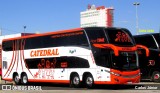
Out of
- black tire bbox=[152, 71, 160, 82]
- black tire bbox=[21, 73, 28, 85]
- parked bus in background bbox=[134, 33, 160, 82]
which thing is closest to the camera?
black tire bbox=[152, 71, 160, 82]

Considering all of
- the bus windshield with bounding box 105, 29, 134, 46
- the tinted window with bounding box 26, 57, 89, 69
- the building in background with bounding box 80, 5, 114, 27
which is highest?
the building in background with bounding box 80, 5, 114, 27

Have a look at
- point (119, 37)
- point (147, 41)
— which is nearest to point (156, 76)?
point (147, 41)

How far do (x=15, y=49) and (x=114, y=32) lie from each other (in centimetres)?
1075

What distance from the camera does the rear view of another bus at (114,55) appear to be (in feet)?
77.2

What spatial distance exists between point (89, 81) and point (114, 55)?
2382 mm

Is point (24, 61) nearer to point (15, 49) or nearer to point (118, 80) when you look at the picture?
point (15, 49)

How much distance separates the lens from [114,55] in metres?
23.7

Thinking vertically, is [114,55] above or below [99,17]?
below

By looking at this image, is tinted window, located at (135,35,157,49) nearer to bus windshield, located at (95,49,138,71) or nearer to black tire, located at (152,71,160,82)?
black tire, located at (152,71,160,82)

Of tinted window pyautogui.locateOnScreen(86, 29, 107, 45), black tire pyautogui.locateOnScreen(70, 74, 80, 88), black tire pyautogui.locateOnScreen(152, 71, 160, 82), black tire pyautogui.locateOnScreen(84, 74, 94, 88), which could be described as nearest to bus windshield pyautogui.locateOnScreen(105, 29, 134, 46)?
tinted window pyautogui.locateOnScreen(86, 29, 107, 45)

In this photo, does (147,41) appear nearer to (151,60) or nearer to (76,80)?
(151,60)

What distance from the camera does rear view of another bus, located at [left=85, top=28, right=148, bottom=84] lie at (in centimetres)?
2352

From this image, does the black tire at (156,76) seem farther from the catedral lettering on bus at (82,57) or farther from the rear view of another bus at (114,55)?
the rear view of another bus at (114,55)

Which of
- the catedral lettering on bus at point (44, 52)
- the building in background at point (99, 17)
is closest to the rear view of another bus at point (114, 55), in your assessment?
the catedral lettering on bus at point (44, 52)
